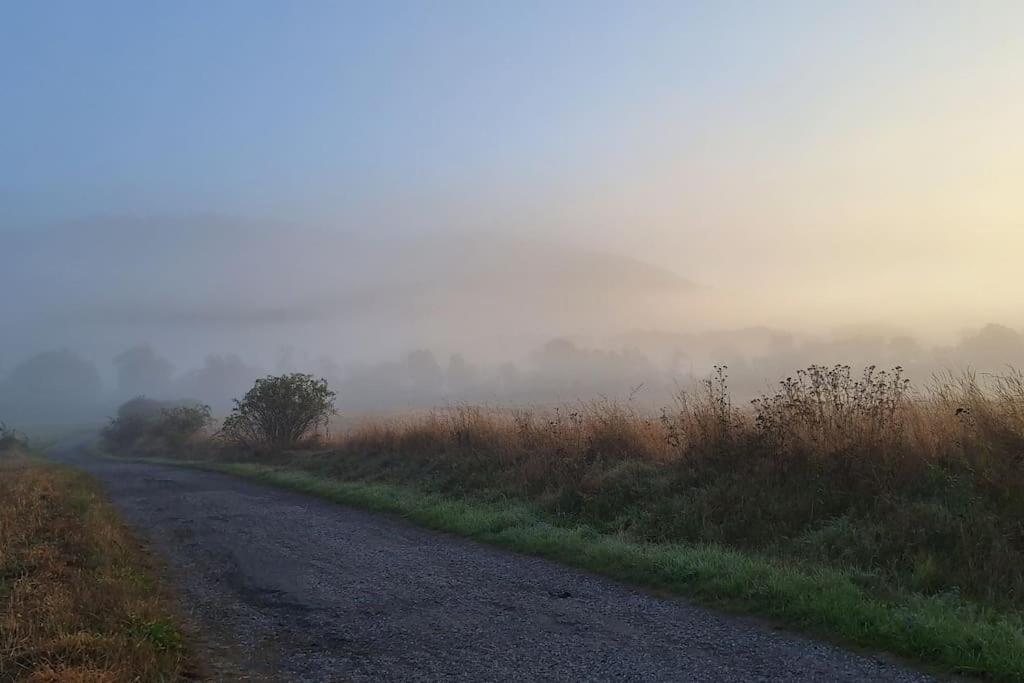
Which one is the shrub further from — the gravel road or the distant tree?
the gravel road

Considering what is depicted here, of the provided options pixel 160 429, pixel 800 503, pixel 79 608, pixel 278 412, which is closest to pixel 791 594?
pixel 800 503

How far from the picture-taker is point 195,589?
28.5 ft

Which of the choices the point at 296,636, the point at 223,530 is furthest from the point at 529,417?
the point at 296,636

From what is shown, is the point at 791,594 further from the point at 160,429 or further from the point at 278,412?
the point at 160,429

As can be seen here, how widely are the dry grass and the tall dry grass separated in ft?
22.0

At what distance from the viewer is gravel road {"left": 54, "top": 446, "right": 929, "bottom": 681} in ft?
18.4

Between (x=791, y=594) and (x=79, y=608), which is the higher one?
(x=79, y=608)

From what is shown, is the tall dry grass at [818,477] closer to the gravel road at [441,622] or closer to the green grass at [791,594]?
the green grass at [791,594]

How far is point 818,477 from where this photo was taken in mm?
10641

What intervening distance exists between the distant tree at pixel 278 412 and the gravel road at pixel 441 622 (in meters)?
22.8

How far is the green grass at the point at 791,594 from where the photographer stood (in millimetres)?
5680

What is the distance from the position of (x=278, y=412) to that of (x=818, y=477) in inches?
1130

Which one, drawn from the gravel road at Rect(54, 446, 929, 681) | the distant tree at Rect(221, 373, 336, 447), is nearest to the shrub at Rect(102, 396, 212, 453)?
the distant tree at Rect(221, 373, 336, 447)

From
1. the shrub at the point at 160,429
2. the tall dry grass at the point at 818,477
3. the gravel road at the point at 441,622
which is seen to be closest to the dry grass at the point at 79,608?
the gravel road at the point at 441,622
